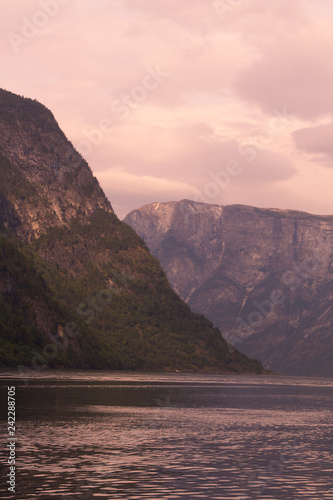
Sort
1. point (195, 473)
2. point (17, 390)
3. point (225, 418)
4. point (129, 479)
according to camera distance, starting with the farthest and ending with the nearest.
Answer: point (17, 390) < point (225, 418) < point (195, 473) < point (129, 479)

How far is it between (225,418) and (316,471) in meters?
56.2

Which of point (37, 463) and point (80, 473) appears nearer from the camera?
point (80, 473)

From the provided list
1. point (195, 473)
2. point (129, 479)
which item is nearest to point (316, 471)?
point (195, 473)

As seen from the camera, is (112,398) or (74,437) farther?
(112,398)

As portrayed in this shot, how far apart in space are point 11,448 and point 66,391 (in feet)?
308

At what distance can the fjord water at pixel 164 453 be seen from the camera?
2159 inches

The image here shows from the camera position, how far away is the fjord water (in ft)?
180

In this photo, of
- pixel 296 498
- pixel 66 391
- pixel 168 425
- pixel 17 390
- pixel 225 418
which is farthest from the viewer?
pixel 66 391

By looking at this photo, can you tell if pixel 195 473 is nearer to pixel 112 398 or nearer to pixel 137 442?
pixel 137 442

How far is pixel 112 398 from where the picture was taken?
516ft

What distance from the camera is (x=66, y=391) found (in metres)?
165

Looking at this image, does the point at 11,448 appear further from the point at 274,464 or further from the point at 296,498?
the point at 296,498

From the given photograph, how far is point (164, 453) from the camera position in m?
74.3

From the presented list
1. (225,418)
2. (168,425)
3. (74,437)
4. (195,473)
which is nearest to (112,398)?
(225,418)
